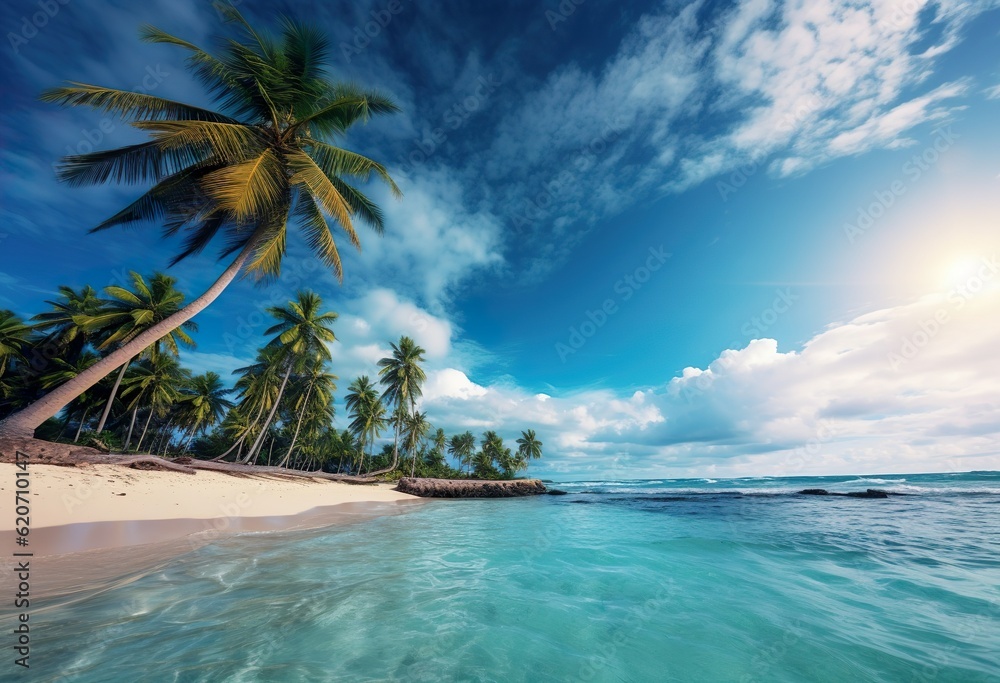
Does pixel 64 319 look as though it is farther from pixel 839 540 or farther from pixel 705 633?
pixel 839 540

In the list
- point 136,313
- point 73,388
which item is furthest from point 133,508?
point 136,313

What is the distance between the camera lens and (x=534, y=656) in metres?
3.32

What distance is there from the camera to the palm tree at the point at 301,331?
25.9m

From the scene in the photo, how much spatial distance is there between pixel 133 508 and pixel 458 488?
23993 millimetres

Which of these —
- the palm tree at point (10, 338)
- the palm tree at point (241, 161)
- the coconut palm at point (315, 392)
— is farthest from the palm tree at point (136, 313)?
the palm tree at point (241, 161)

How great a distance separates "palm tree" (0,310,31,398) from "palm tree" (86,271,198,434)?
127 inches

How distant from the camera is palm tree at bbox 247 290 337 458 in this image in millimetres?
25938

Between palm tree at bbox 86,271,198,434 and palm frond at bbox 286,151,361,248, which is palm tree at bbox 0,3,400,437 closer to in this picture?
palm frond at bbox 286,151,361,248

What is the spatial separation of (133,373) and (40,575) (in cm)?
3155

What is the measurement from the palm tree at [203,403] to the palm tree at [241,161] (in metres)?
29.1

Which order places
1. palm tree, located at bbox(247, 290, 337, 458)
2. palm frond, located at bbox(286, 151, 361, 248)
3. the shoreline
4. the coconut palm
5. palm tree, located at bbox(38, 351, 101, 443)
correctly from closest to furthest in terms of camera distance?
the shoreline
palm frond, located at bbox(286, 151, 361, 248)
palm tree, located at bbox(38, 351, 101, 443)
palm tree, located at bbox(247, 290, 337, 458)
the coconut palm

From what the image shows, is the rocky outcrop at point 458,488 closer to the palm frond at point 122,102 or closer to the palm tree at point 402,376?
the palm tree at point 402,376

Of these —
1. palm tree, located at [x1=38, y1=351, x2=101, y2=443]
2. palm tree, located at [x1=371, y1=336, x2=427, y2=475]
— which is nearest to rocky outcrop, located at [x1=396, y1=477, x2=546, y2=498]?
palm tree, located at [x1=371, y1=336, x2=427, y2=475]

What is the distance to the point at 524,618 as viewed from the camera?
13.8 ft
